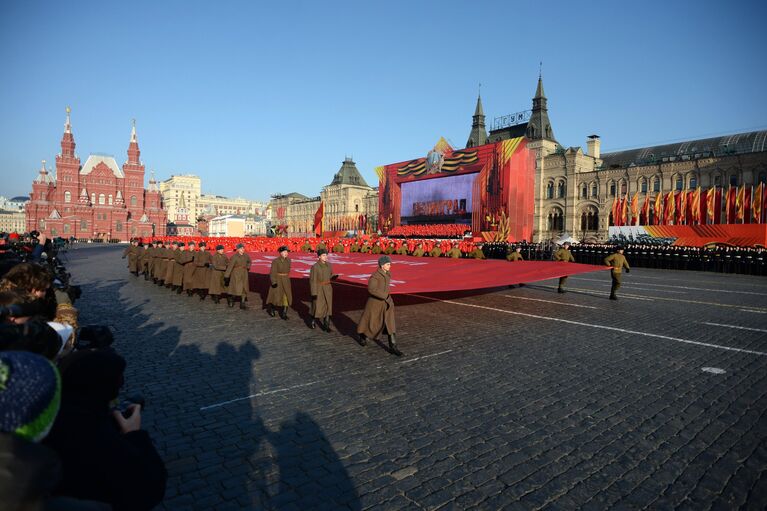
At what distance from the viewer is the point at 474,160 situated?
48.3 m

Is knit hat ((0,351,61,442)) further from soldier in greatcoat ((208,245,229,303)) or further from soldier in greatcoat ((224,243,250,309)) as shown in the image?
soldier in greatcoat ((208,245,229,303))

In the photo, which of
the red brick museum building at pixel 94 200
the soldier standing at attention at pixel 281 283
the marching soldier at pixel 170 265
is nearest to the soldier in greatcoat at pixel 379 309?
the soldier standing at attention at pixel 281 283

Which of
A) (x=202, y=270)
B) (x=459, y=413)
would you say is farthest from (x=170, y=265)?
(x=459, y=413)

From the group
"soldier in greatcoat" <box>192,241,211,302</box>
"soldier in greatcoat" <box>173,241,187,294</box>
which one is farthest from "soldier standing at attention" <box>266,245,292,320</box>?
"soldier in greatcoat" <box>173,241,187,294</box>

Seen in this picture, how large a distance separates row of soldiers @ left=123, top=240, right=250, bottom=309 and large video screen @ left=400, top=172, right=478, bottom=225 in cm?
3668

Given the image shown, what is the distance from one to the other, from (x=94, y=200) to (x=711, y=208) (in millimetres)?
93161

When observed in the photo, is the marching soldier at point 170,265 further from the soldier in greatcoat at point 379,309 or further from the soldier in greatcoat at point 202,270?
the soldier in greatcoat at point 379,309

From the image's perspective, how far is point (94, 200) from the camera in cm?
8069

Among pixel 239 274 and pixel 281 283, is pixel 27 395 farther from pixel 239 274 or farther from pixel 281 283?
pixel 239 274

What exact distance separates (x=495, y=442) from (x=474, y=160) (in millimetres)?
46255

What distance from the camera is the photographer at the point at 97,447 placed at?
155 centimetres

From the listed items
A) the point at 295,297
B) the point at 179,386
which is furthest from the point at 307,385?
the point at 295,297

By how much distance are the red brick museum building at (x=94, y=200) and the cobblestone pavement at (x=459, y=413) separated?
81.9 m

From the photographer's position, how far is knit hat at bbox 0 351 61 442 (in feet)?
4.03
